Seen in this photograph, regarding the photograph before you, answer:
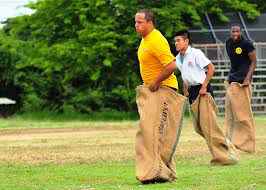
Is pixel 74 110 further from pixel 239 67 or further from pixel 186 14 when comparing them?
pixel 239 67

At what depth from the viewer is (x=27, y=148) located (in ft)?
52.1

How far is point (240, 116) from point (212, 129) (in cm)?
255

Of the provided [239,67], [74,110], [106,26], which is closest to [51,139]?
[239,67]

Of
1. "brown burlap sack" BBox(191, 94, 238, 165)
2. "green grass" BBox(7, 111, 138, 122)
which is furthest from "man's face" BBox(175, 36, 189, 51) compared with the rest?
"green grass" BBox(7, 111, 138, 122)

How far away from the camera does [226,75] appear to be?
31594mm

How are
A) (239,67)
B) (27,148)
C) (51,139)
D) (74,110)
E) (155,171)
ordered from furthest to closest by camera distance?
(74,110)
(51,139)
(27,148)
(239,67)
(155,171)

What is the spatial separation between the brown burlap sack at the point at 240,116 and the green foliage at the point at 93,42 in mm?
15049

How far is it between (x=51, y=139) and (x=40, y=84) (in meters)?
16.4

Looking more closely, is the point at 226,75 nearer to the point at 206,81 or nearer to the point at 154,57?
the point at 206,81

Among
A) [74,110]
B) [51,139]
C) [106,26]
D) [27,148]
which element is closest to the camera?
[27,148]

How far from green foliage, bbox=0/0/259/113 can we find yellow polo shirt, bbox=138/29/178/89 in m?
19.7

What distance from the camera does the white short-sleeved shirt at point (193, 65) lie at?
12312 millimetres

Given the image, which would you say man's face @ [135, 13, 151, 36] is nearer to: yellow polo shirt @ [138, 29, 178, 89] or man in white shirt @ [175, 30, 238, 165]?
yellow polo shirt @ [138, 29, 178, 89]

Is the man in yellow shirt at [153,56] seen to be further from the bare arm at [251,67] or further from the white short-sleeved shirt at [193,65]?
the bare arm at [251,67]
